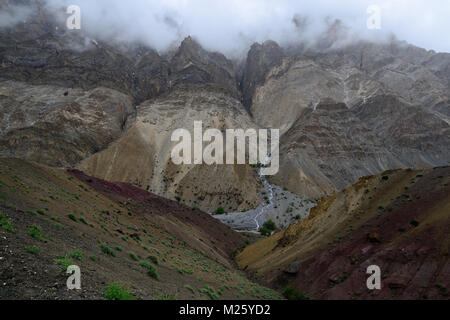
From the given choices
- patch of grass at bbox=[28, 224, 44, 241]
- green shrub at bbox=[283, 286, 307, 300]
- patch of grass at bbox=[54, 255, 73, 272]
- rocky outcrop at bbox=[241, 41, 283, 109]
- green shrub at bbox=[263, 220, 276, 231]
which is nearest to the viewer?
patch of grass at bbox=[54, 255, 73, 272]

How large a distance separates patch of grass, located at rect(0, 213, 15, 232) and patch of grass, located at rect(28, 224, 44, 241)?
0.48 m

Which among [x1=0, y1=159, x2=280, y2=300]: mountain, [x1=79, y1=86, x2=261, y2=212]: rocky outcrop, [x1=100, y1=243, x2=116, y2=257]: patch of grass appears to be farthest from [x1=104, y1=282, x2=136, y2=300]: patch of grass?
[x1=79, y1=86, x2=261, y2=212]: rocky outcrop

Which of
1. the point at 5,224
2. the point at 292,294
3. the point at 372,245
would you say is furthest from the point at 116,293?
the point at 372,245

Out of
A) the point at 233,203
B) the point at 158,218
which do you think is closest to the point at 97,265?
the point at 158,218

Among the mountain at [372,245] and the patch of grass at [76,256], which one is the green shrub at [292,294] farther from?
the patch of grass at [76,256]

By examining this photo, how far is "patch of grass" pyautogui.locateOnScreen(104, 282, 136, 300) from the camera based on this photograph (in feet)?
22.4

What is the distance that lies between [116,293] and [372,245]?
16743mm

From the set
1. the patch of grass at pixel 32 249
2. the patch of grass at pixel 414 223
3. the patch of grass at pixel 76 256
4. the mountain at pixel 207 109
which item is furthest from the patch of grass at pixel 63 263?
the mountain at pixel 207 109

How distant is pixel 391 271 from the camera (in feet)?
51.4

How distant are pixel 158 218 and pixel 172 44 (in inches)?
5550

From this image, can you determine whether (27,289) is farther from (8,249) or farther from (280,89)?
(280,89)

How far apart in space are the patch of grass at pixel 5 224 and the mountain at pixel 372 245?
49.0ft

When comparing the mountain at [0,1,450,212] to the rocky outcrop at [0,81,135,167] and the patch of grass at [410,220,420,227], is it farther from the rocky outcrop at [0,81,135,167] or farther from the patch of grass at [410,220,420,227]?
the patch of grass at [410,220,420,227]

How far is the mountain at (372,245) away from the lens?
14797 mm
